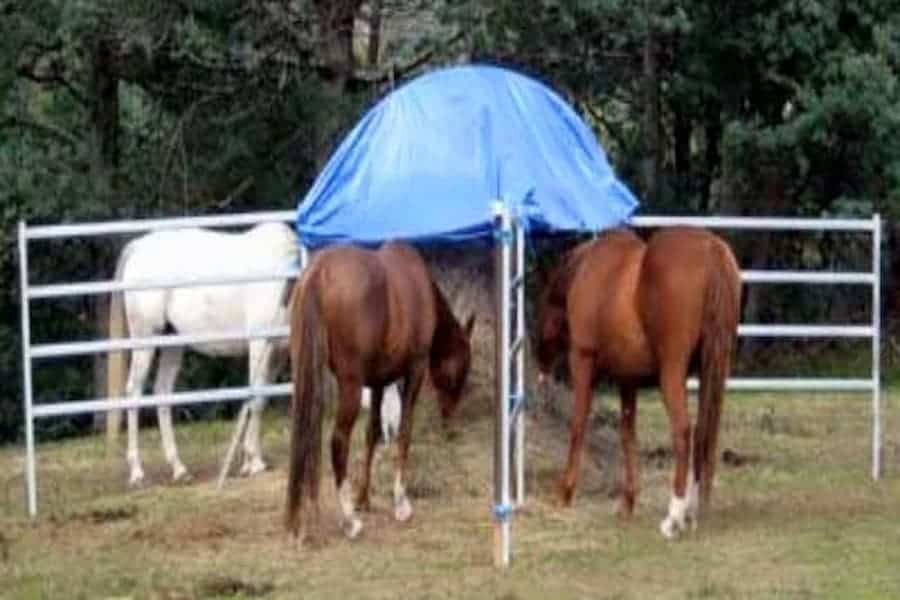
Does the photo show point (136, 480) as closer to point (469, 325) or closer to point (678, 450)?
point (469, 325)

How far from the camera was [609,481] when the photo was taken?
11.0 meters

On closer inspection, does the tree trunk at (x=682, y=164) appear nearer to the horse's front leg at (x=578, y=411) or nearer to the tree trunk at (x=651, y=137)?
the tree trunk at (x=651, y=137)

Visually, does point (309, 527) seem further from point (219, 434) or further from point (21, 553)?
point (219, 434)

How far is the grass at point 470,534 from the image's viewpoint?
833 cm

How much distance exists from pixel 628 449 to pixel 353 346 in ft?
5.42

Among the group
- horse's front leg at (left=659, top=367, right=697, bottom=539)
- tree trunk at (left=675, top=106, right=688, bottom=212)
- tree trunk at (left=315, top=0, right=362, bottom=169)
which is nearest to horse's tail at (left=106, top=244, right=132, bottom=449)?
horse's front leg at (left=659, top=367, right=697, bottom=539)

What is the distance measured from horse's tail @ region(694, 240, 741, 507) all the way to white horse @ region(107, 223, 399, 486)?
104 inches

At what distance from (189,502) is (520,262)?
7.99 feet

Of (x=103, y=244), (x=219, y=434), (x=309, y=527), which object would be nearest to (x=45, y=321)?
(x=103, y=244)

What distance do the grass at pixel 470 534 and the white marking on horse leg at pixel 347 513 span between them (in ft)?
0.28

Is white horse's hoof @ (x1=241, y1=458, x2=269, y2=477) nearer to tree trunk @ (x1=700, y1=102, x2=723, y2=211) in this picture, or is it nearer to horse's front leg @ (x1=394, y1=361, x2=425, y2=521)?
horse's front leg @ (x1=394, y1=361, x2=425, y2=521)

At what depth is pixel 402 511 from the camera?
9953 mm

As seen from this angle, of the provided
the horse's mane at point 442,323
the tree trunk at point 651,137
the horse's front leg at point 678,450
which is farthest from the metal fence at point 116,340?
the tree trunk at point 651,137

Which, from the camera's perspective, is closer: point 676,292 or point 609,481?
point 676,292
